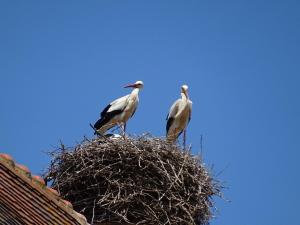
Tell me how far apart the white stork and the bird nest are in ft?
9.69

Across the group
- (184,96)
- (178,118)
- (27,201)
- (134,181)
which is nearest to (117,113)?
(178,118)

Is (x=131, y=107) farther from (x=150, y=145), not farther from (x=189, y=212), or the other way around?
(x=189, y=212)

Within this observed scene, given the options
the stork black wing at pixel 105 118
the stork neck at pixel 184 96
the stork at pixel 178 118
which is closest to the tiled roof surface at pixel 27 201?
the stork black wing at pixel 105 118

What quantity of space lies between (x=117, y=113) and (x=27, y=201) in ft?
27.2

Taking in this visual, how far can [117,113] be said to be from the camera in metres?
13.6

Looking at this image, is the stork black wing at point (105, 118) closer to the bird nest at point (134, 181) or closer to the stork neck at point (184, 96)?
the stork neck at point (184, 96)

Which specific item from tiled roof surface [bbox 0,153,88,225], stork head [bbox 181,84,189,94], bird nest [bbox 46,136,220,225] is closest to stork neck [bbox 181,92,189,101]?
stork head [bbox 181,84,189,94]

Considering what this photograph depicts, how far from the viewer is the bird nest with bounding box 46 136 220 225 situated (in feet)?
30.6

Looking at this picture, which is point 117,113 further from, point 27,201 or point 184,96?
point 27,201

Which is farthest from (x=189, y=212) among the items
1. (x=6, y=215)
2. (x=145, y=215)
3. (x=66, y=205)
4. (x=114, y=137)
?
(x=6, y=215)

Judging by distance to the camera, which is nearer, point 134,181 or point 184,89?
point 134,181

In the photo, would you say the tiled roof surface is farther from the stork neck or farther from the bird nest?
the stork neck

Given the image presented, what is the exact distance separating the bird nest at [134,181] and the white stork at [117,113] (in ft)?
9.69

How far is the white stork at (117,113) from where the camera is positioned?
13500mm
